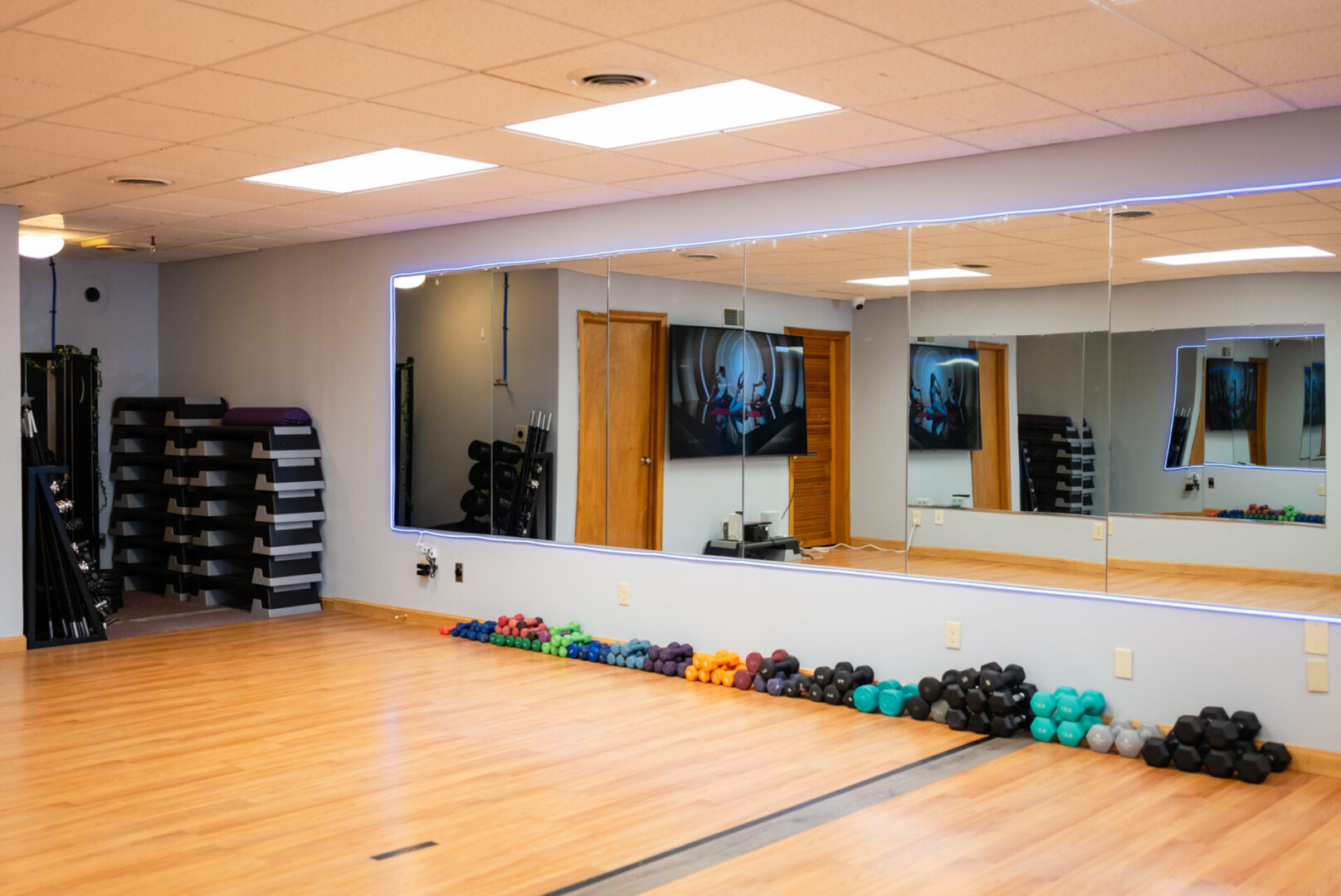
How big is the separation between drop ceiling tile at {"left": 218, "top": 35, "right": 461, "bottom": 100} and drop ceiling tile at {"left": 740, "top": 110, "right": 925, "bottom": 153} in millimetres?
1383

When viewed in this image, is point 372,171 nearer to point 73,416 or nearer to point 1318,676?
point 73,416

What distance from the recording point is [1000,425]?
537 cm

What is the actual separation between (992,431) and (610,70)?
99.1 inches

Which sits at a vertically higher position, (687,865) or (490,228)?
(490,228)

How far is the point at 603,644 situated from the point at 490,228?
262cm

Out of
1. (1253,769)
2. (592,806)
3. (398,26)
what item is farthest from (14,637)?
(1253,769)

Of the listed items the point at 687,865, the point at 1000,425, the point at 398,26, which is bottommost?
the point at 687,865

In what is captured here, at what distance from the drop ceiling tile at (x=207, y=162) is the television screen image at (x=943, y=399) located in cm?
305

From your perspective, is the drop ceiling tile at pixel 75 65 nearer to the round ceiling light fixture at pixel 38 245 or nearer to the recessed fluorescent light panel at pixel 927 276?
the recessed fluorescent light panel at pixel 927 276

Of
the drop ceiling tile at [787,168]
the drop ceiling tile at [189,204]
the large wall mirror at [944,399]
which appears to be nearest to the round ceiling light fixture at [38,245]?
the drop ceiling tile at [189,204]

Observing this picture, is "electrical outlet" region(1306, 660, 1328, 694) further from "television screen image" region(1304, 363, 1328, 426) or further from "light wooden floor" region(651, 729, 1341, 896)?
"television screen image" region(1304, 363, 1328, 426)

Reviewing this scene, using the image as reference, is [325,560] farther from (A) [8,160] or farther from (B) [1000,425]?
(B) [1000,425]

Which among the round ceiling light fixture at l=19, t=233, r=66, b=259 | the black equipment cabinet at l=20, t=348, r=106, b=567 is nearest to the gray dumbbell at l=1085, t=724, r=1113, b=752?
the round ceiling light fixture at l=19, t=233, r=66, b=259

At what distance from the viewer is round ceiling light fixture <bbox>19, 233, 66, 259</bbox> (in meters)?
7.09
